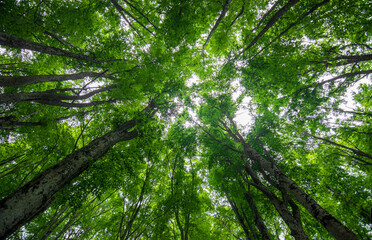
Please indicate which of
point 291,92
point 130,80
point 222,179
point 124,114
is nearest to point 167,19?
point 130,80

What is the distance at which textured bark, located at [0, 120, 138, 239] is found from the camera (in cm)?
→ 247

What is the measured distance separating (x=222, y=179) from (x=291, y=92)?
497 centimetres

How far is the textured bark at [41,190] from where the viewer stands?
247 cm

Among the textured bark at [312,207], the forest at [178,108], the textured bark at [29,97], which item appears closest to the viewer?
the textured bark at [312,207]

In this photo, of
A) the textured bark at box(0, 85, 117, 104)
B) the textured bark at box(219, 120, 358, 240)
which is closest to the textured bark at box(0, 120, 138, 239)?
the textured bark at box(0, 85, 117, 104)

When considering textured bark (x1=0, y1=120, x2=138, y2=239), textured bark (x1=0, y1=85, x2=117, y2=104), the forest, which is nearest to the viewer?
textured bark (x1=0, y1=120, x2=138, y2=239)

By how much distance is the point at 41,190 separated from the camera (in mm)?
2994

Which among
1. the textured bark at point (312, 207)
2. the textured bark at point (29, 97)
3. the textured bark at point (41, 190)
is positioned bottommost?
the textured bark at point (312, 207)

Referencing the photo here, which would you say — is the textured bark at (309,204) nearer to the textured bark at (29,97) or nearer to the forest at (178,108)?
the forest at (178,108)

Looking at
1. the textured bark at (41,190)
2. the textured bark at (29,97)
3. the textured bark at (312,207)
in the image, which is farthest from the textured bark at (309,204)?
the textured bark at (29,97)

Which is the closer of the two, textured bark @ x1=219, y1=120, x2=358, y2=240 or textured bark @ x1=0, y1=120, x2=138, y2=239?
textured bark @ x1=0, y1=120, x2=138, y2=239

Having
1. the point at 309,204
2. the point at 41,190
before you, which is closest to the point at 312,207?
the point at 309,204

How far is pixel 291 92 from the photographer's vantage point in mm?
6113

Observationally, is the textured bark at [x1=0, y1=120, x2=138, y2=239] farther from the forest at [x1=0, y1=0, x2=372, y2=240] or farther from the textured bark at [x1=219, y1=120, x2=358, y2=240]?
the textured bark at [x1=219, y1=120, x2=358, y2=240]
